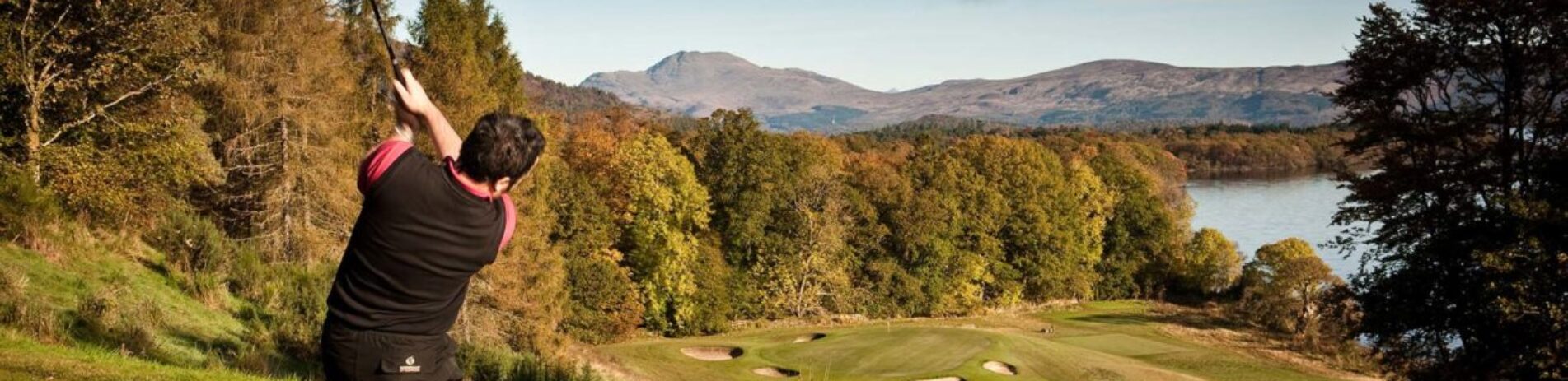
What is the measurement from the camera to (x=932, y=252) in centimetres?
5416

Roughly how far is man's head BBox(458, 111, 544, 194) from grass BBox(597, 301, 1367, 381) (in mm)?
24146

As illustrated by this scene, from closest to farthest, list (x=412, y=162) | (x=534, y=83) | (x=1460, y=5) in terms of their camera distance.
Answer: (x=412, y=162) < (x=1460, y=5) < (x=534, y=83)

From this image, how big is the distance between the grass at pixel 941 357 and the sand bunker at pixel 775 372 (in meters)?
0.26

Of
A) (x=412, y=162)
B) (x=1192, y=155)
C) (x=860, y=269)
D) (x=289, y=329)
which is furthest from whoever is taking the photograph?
(x=1192, y=155)

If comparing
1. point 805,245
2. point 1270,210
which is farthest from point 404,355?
point 1270,210

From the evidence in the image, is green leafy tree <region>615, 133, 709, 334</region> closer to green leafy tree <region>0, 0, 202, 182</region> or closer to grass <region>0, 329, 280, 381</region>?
green leafy tree <region>0, 0, 202, 182</region>

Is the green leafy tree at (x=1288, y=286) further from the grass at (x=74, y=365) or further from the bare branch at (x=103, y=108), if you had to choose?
the grass at (x=74, y=365)

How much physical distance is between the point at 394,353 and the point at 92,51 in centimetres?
1870

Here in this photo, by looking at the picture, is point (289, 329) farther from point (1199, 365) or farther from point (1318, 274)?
point (1318, 274)

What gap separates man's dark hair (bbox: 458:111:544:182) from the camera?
3488mm

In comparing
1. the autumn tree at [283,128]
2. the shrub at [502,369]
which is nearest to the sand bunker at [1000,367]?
the shrub at [502,369]

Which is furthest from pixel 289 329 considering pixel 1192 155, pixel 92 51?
pixel 1192 155

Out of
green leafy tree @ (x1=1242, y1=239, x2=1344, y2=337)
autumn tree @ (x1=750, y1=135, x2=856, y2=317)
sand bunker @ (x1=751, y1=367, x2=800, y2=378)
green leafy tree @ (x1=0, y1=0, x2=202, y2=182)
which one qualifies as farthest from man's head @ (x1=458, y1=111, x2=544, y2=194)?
green leafy tree @ (x1=1242, y1=239, x2=1344, y2=337)

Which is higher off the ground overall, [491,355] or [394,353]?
[394,353]
